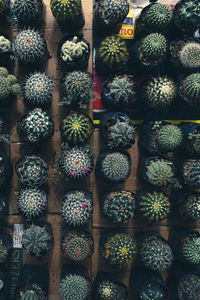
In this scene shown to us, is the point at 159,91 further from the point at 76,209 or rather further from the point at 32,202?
the point at 32,202

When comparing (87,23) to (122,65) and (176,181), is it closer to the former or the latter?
(122,65)

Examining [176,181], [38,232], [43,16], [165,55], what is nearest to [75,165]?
[38,232]

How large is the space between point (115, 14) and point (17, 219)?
2.97 metres

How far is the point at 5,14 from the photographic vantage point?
10.3ft

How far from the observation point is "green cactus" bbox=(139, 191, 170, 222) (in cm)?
294

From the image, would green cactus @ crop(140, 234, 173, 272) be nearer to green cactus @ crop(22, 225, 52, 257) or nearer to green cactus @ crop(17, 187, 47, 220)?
green cactus @ crop(22, 225, 52, 257)

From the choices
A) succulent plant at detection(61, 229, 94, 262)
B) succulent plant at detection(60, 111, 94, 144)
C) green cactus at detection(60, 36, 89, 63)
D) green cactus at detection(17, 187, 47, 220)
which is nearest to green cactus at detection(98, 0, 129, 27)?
green cactus at detection(60, 36, 89, 63)

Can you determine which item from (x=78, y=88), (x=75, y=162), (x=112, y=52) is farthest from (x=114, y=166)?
(x=112, y=52)

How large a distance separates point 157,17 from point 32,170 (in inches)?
96.3

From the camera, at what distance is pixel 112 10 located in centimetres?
296

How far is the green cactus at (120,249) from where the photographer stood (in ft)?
9.43

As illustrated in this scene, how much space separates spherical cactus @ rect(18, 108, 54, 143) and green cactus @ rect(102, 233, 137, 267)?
155cm

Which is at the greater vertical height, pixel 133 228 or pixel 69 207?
pixel 69 207

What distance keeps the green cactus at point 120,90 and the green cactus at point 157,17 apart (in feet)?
2.41
